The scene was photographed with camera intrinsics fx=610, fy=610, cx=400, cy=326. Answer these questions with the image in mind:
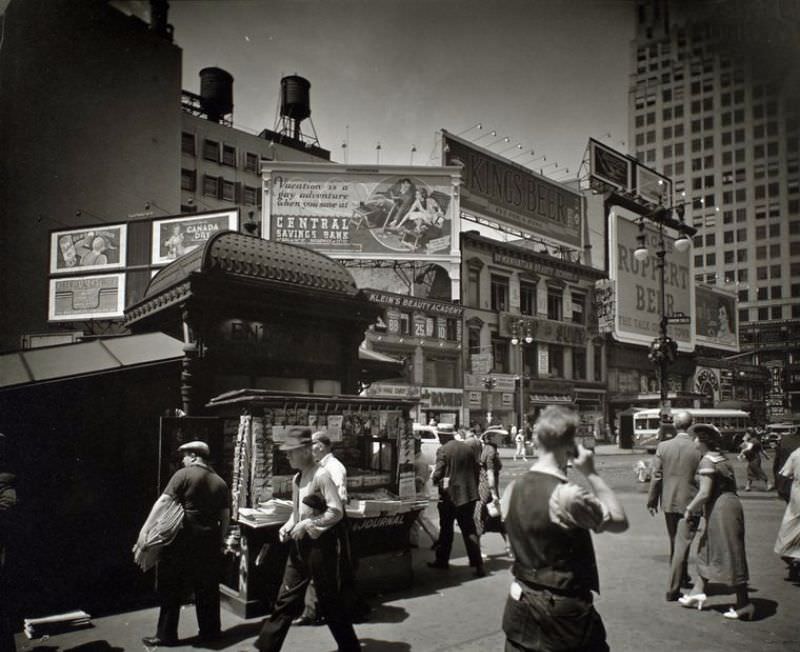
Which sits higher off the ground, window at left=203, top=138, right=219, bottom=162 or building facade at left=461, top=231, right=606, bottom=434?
window at left=203, top=138, right=219, bottom=162

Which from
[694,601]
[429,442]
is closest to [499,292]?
[429,442]

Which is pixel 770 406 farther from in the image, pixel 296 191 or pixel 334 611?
pixel 334 611

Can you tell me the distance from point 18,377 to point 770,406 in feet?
225

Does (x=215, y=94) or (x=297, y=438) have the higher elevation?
(x=215, y=94)

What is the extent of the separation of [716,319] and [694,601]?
64.6 meters

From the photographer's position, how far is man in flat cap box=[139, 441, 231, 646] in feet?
17.8

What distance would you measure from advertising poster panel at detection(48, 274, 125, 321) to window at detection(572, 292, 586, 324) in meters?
38.4

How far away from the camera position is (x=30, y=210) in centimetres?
1919

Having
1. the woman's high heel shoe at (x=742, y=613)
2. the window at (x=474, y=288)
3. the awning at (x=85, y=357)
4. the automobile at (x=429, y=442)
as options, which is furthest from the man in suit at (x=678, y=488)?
the window at (x=474, y=288)

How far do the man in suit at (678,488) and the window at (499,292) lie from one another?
37779 mm

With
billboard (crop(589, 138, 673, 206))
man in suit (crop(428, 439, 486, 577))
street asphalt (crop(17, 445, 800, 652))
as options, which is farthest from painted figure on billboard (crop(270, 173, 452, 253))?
street asphalt (crop(17, 445, 800, 652))

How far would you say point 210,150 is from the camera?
4578 centimetres

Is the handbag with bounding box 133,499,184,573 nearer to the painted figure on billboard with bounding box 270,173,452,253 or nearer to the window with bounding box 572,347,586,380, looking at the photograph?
the painted figure on billboard with bounding box 270,173,452,253

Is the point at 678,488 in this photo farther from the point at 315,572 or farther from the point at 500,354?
the point at 500,354
